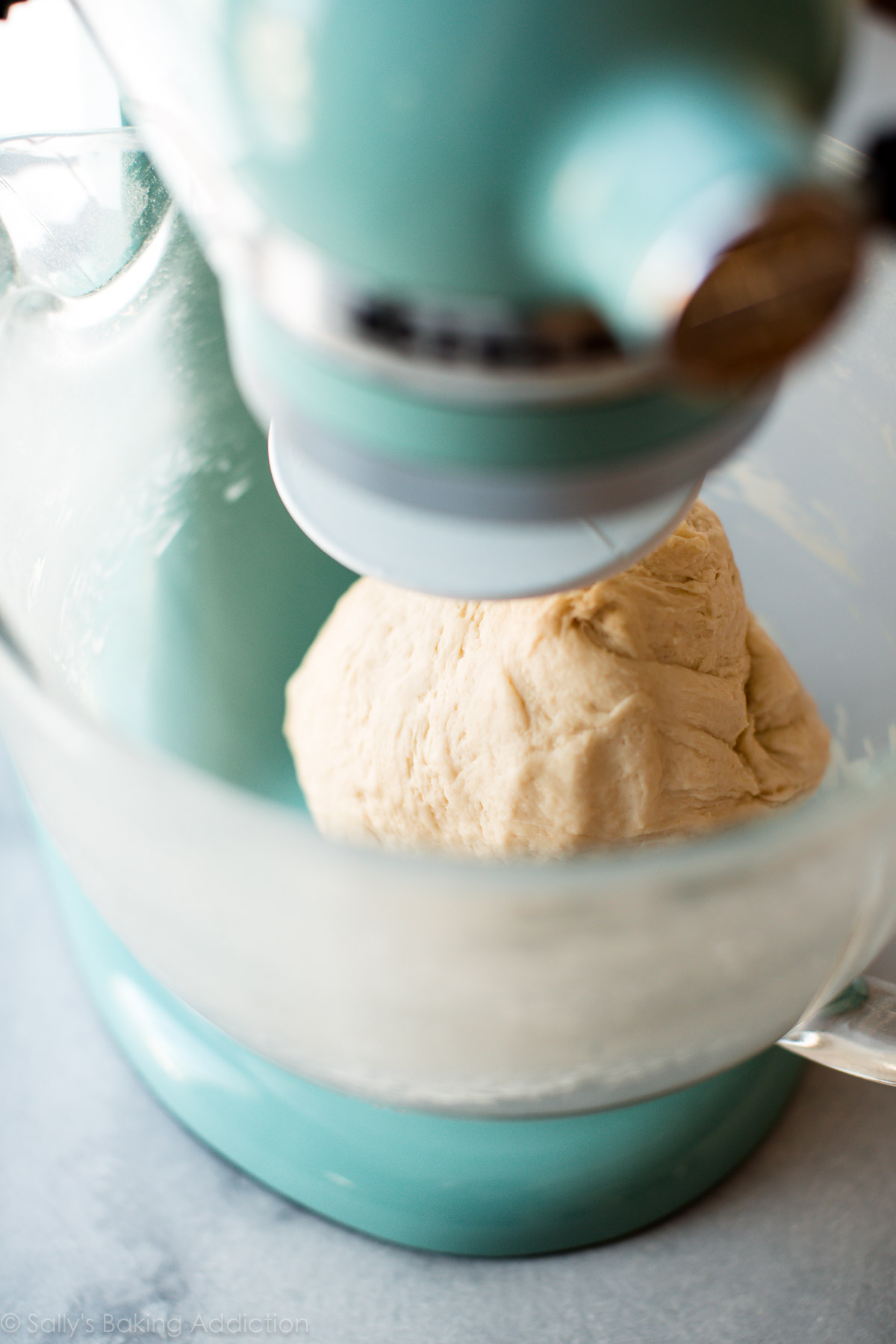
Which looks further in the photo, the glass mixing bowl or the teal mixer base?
the teal mixer base

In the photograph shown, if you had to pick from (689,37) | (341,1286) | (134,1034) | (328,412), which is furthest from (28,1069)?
(689,37)

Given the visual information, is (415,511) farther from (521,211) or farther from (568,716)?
(568,716)

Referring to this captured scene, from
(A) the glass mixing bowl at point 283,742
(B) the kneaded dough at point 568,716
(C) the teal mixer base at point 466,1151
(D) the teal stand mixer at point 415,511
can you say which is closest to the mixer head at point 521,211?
(D) the teal stand mixer at point 415,511

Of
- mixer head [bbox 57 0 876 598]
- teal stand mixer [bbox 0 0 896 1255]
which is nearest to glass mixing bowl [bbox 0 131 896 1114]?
teal stand mixer [bbox 0 0 896 1255]

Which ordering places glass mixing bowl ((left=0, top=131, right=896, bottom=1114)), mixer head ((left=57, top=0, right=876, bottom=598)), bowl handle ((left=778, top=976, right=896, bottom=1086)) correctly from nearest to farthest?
1. mixer head ((left=57, top=0, right=876, bottom=598))
2. glass mixing bowl ((left=0, top=131, right=896, bottom=1114))
3. bowl handle ((left=778, top=976, right=896, bottom=1086))

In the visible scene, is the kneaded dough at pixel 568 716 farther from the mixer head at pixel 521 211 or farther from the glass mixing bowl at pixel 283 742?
the mixer head at pixel 521 211

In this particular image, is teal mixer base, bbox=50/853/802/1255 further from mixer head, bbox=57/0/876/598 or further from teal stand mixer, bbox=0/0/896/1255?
mixer head, bbox=57/0/876/598

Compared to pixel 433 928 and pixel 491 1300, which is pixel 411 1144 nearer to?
pixel 491 1300
